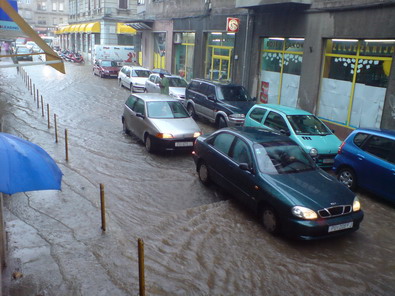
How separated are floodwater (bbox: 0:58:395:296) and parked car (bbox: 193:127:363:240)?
1.28ft

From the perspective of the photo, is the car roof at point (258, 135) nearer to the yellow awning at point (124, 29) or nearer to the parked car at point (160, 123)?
the parked car at point (160, 123)

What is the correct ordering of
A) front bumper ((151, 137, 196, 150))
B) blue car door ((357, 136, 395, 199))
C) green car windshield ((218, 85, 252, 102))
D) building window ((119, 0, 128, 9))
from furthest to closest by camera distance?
1. building window ((119, 0, 128, 9))
2. green car windshield ((218, 85, 252, 102))
3. front bumper ((151, 137, 196, 150))
4. blue car door ((357, 136, 395, 199))

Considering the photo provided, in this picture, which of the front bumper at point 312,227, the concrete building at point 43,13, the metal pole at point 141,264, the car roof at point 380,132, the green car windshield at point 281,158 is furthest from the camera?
the concrete building at point 43,13

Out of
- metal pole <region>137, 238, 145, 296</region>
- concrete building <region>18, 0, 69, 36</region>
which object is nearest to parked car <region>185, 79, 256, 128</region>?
metal pole <region>137, 238, 145, 296</region>

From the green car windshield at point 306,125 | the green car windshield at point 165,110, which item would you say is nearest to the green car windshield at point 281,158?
the green car windshield at point 306,125

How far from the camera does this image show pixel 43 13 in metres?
88.2

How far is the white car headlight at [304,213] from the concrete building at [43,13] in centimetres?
9060

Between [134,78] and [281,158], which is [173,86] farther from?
[281,158]

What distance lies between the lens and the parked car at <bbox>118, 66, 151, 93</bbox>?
2300 centimetres

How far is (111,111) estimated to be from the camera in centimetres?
1755

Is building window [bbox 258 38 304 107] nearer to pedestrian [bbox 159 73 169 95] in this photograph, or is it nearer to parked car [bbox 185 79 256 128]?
parked car [bbox 185 79 256 128]

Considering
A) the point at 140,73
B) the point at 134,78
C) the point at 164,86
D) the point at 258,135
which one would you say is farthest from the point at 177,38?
the point at 258,135

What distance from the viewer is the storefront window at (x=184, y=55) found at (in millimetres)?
25578

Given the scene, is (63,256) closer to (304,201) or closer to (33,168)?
(33,168)
